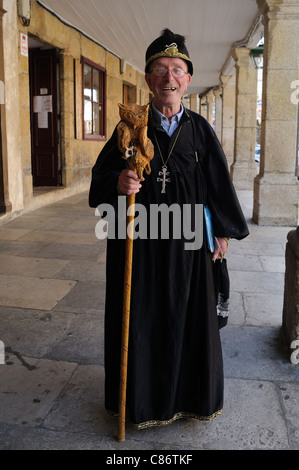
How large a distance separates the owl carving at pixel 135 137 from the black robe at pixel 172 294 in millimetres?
152

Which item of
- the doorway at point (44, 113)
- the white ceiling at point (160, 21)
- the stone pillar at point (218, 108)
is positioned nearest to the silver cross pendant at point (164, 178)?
the white ceiling at point (160, 21)

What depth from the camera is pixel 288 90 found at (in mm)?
6289

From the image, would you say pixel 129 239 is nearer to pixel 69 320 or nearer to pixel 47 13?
pixel 69 320

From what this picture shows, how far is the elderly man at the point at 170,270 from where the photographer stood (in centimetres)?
195

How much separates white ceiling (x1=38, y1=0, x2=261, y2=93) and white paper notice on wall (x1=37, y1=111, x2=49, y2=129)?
1.75 meters

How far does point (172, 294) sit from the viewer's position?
1.96 metres

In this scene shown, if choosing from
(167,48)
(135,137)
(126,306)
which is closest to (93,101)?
(167,48)

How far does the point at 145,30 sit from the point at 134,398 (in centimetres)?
812

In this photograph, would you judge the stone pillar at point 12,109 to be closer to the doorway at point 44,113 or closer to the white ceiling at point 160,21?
the white ceiling at point 160,21

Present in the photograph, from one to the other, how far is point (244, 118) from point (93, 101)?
11.2 feet

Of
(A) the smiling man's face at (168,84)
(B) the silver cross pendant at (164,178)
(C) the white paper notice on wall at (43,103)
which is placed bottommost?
(B) the silver cross pendant at (164,178)

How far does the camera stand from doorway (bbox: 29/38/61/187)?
8531mm

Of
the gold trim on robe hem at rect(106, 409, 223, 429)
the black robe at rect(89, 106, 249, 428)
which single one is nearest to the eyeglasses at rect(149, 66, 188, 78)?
the black robe at rect(89, 106, 249, 428)

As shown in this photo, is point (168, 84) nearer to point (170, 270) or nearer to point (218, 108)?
point (170, 270)
